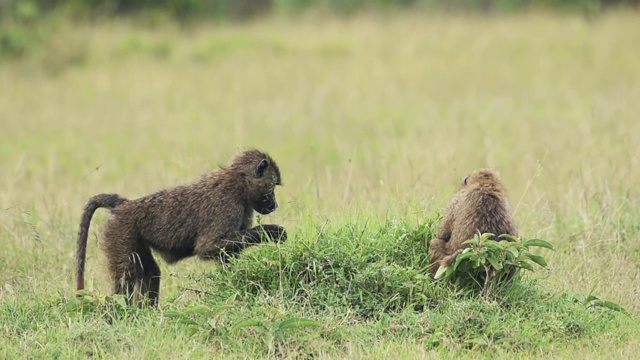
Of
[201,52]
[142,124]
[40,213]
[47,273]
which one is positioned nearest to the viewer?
[47,273]

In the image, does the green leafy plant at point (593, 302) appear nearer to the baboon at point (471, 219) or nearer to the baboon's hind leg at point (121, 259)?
the baboon at point (471, 219)

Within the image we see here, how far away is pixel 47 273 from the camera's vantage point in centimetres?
707

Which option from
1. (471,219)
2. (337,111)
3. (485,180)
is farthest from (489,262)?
(337,111)

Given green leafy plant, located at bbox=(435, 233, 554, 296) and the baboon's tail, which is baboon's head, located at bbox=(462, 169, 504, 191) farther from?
the baboon's tail

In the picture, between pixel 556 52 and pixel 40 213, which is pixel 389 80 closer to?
pixel 556 52

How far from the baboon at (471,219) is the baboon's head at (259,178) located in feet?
3.74

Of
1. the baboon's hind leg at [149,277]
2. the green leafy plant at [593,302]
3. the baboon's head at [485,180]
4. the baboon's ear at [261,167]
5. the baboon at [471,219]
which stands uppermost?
the baboon's head at [485,180]

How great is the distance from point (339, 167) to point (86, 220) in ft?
16.5

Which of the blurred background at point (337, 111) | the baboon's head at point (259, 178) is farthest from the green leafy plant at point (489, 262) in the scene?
the baboon's head at point (259, 178)

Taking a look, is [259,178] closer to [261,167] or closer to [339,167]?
[261,167]

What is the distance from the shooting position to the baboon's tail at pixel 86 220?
20.6ft

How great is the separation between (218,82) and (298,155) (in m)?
5.25

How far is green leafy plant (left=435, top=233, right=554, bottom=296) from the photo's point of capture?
19.1ft

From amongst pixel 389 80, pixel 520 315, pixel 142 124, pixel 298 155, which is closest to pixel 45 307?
pixel 520 315
